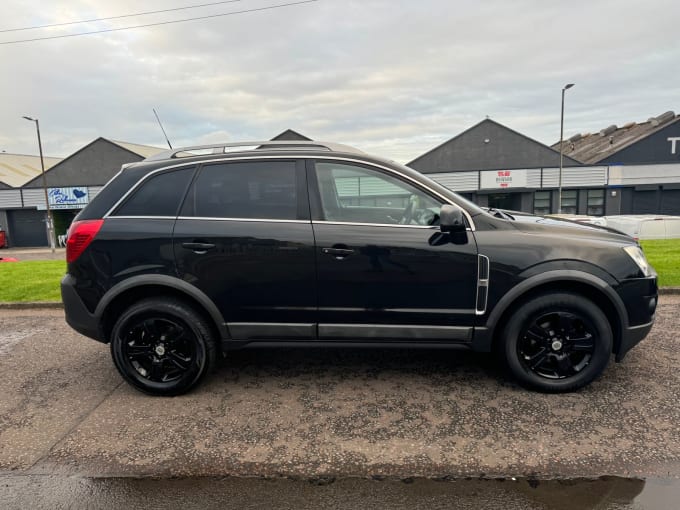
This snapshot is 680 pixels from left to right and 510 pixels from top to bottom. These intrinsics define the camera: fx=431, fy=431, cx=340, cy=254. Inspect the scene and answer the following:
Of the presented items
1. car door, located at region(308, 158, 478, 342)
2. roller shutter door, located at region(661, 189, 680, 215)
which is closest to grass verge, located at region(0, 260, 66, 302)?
car door, located at region(308, 158, 478, 342)

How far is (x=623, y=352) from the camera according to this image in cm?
329

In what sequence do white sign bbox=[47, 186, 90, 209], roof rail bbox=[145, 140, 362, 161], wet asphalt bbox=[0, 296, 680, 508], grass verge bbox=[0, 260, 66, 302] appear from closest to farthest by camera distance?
wet asphalt bbox=[0, 296, 680, 508] → roof rail bbox=[145, 140, 362, 161] → grass verge bbox=[0, 260, 66, 302] → white sign bbox=[47, 186, 90, 209]

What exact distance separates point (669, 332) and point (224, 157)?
15.9ft

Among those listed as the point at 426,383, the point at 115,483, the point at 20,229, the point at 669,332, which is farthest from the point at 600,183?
the point at 20,229

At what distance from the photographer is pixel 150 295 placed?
3.45 metres

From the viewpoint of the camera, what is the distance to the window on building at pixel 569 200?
31.6 m

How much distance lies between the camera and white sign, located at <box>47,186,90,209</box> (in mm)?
35031

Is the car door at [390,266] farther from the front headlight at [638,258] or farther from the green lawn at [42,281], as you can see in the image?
the green lawn at [42,281]

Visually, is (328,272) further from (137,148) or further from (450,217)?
(137,148)

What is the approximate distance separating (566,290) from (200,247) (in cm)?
279

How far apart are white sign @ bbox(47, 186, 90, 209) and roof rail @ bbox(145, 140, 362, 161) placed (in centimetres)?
3681

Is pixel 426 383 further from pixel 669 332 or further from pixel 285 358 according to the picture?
pixel 669 332

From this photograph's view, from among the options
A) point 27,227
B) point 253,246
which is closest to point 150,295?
point 253,246

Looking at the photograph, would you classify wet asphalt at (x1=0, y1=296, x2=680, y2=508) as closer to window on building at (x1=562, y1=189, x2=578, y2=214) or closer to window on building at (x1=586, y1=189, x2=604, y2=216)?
window on building at (x1=562, y1=189, x2=578, y2=214)
